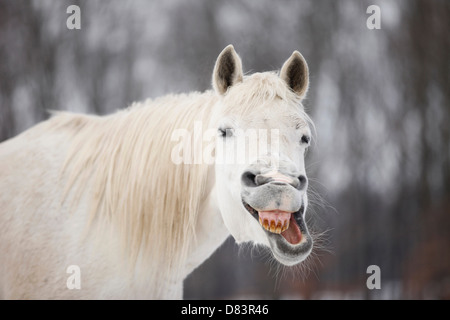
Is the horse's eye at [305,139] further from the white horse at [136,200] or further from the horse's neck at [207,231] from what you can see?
the horse's neck at [207,231]

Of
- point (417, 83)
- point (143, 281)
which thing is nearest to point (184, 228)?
point (143, 281)

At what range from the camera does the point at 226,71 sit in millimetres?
1487

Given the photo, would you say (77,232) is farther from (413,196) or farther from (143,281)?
(413,196)

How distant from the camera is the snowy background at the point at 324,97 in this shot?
7.46ft

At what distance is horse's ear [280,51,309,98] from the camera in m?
1.50

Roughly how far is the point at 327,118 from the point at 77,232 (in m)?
1.58

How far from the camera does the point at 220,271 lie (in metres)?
2.33

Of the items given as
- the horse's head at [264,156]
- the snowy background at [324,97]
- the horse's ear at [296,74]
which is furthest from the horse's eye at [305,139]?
the snowy background at [324,97]

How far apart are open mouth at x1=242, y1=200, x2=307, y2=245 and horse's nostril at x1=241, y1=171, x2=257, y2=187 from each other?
0.24 feet

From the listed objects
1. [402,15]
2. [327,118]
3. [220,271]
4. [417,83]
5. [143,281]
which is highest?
A: [402,15]

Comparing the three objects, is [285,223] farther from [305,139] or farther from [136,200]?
[136,200]

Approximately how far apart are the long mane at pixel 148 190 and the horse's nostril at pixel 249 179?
0.27 m

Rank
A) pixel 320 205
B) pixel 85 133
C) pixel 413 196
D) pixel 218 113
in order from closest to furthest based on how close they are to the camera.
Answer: pixel 218 113, pixel 85 133, pixel 320 205, pixel 413 196

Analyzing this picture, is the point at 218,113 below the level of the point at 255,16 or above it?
below
